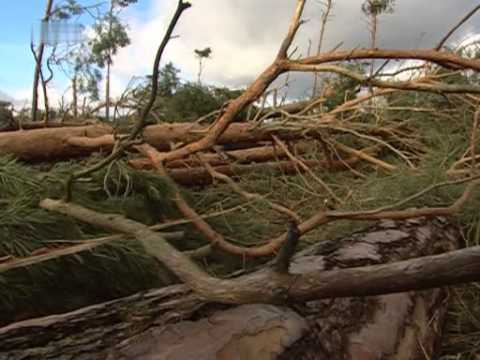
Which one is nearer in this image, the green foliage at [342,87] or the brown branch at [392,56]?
the brown branch at [392,56]

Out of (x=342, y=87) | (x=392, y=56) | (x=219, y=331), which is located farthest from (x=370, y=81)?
(x=219, y=331)

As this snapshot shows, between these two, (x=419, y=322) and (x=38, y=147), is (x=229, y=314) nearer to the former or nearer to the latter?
(x=419, y=322)

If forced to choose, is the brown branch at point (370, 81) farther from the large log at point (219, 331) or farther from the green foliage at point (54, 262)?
the large log at point (219, 331)

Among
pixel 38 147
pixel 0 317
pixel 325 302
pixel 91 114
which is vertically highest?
pixel 91 114

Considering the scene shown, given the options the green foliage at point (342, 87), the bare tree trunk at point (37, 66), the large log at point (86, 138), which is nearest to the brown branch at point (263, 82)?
the large log at point (86, 138)

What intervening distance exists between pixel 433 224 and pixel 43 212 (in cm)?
123

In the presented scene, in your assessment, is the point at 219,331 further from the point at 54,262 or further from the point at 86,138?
the point at 86,138

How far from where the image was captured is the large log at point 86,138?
2318mm

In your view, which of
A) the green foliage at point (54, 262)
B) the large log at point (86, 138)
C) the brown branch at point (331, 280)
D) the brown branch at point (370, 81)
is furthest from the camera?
the large log at point (86, 138)

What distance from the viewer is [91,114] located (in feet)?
9.05

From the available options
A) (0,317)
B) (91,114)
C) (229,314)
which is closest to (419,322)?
(229,314)

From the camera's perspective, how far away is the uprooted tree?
0.82 meters

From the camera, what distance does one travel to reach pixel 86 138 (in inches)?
92.5

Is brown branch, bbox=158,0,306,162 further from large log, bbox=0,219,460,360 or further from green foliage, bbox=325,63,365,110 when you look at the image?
large log, bbox=0,219,460,360
